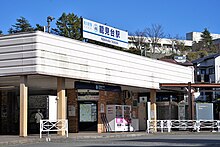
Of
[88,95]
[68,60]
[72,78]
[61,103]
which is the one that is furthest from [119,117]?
[68,60]

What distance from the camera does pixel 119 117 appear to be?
1367 inches

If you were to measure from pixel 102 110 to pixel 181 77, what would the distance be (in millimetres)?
8832

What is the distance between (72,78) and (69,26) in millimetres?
45065

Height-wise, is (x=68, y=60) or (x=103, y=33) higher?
(x=103, y=33)

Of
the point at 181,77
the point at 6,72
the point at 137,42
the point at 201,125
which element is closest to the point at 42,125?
the point at 6,72

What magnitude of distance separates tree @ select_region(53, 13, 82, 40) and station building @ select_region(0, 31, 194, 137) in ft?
104

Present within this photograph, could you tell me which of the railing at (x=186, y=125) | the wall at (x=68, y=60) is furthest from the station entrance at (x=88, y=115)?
the railing at (x=186, y=125)

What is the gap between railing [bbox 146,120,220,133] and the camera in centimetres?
3350

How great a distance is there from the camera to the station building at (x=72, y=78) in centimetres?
2472

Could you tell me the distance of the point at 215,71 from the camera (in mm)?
75688

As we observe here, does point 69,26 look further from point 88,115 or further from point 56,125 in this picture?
point 56,125

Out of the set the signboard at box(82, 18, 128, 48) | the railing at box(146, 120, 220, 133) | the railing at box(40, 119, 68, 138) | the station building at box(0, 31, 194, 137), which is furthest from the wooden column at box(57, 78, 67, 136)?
the railing at box(146, 120, 220, 133)

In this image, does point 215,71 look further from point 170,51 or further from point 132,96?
point 132,96

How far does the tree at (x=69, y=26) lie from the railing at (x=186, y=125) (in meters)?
36.3
